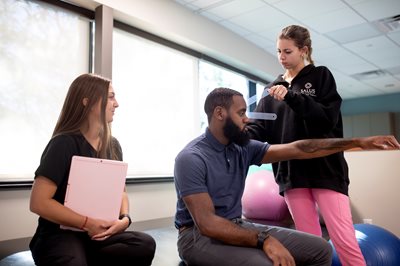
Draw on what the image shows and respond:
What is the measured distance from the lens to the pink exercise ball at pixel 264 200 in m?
2.75

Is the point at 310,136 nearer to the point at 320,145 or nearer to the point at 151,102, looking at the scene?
the point at 320,145

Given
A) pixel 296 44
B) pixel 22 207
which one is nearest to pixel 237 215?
pixel 296 44

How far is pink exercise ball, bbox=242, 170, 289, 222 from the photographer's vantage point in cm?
275

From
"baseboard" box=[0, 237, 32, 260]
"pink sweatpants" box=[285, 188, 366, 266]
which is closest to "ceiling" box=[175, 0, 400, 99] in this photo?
"pink sweatpants" box=[285, 188, 366, 266]

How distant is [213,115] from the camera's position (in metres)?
1.52

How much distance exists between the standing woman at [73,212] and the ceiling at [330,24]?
238 cm

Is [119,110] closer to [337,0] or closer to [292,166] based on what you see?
[292,166]

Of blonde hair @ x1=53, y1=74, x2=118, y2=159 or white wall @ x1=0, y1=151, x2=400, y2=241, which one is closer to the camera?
blonde hair @ x1=53, y1=74, x2=118, y2=159

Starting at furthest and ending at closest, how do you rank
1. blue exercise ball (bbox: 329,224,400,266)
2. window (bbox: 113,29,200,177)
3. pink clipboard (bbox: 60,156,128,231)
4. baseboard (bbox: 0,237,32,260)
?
window (bbox: 113,29,200,177) < baseboard (bbox: 0,237,32,260) < blue exercise ball (bbox: 329,224,400,266) < pink clipboard (bbox: 60,156,128,231)

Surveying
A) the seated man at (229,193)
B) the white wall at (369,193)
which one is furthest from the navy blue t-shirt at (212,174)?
the white wall at (369,193)

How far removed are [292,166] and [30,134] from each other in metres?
1.97

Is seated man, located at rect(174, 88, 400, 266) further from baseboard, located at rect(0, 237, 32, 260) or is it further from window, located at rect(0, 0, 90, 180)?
window, located at rect(0, 0, 90, 180)

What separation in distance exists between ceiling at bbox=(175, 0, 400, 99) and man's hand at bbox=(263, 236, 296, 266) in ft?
9.36

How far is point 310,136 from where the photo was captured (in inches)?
62.5
